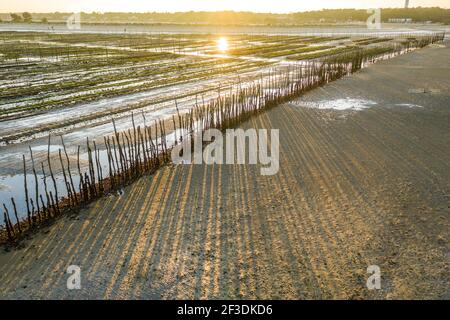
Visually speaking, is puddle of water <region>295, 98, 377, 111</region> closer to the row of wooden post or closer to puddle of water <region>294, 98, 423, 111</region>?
puddle of water <region>294, 98, 423, 111</region>

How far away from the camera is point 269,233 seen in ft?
18.3

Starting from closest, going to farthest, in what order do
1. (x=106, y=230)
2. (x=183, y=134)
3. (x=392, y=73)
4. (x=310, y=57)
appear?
(x=106, y=230)
(x=183, y=134)
(x=392, y=73)
(x=310, y=57)

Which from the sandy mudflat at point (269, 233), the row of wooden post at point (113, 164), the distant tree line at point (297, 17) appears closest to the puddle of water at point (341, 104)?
the row of wooden post at point (113, 164)

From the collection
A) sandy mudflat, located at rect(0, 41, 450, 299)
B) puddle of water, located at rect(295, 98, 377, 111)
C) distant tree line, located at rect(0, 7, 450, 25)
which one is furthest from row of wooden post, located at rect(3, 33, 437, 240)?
distant tree line, located at rect(0, 7, 450, 25)

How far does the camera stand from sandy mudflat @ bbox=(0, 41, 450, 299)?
14.9 feet

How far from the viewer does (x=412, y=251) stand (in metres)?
5.09

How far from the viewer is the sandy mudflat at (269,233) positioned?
4.53m

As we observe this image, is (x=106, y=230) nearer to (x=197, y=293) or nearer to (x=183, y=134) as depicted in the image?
(x=197, y=293)

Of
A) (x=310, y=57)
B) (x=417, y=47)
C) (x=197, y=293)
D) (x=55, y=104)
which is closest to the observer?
(x=197, y=293)

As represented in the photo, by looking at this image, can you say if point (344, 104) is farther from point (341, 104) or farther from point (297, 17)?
point (297, 17)

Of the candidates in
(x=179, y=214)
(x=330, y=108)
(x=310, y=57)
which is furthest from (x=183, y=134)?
(x=310, y=57)

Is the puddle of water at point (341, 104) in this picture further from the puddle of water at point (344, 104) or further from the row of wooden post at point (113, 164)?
the row of wooden post at point (113, 164)

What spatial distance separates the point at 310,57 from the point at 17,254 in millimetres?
24727

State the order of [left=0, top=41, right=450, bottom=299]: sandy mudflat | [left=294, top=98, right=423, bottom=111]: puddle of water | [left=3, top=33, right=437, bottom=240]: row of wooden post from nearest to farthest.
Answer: [left=0, top=41, right=450, bottom=299]: sandy mudflat < [left=3, top=33, right=437, bottom=240]: row of wooden post < [left=294, top=98, right=423, bottom=111]: puddle of water
